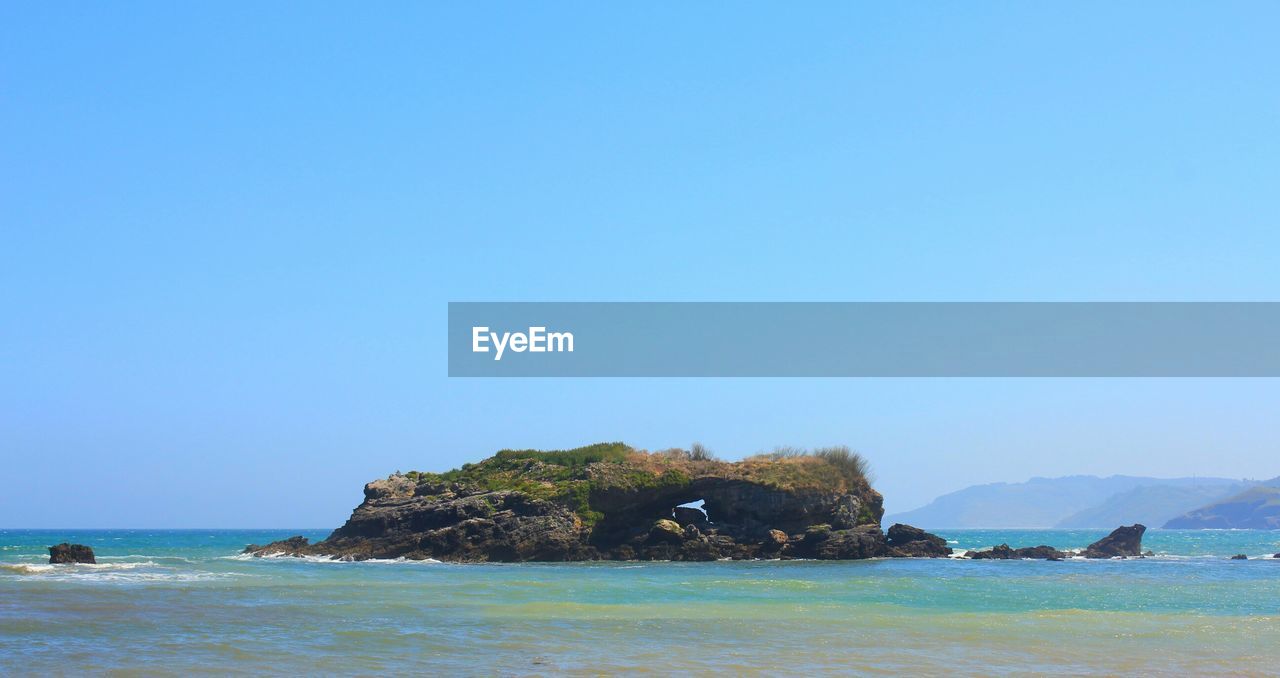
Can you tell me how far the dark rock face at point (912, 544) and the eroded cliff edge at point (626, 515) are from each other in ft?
0.25

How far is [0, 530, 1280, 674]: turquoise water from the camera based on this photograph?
20.0 metres

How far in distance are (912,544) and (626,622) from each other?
39.7 metres

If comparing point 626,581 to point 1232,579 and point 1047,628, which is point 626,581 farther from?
point 1232,579

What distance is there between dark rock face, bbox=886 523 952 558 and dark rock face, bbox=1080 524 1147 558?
443 inches

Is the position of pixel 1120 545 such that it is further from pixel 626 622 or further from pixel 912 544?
pixel 626 622

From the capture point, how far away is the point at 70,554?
52500mm

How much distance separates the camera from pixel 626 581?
4062 centimetres

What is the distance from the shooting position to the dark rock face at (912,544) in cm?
6169

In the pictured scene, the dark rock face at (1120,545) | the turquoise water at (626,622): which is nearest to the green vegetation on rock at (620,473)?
the turquoise water at (626,622)

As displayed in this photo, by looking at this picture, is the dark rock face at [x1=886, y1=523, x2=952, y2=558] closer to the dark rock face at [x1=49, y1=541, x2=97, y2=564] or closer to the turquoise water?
the turquoise water

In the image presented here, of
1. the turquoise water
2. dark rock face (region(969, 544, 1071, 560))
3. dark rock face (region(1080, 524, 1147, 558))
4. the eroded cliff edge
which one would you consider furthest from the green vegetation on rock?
dark rock face (region(1080, 524, 1147, 558))

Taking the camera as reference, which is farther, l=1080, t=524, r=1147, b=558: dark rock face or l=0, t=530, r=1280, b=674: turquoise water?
l=1080, t=524, r=1147, b=558: dark rock face

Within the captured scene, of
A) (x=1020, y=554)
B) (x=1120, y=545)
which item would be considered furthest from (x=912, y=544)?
(x=1120, y=545)

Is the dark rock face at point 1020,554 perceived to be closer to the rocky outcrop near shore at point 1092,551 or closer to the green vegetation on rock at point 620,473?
the rocky outcrop near shore at point 1092,551
